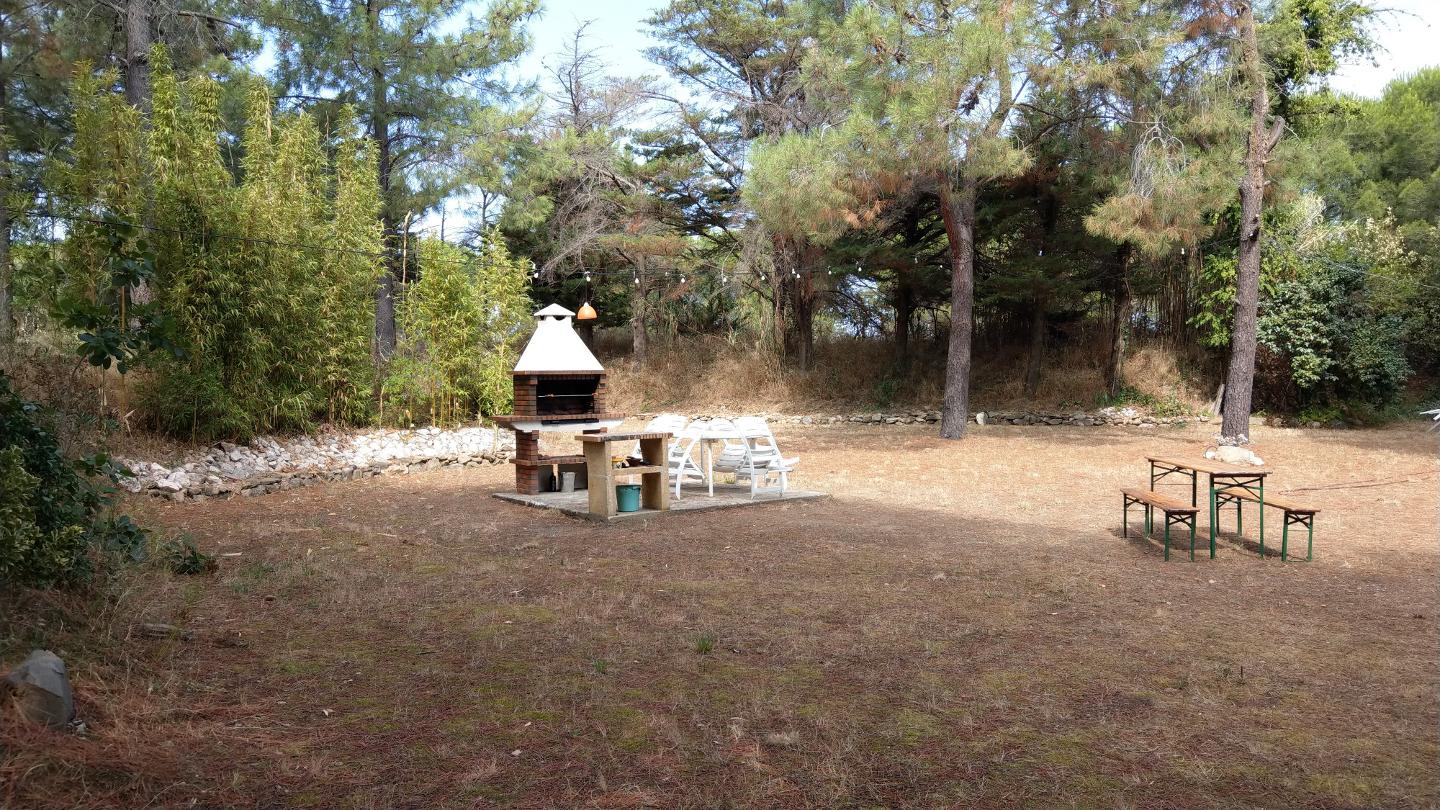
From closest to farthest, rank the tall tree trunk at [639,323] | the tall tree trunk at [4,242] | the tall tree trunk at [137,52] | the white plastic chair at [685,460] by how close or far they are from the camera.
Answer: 1. the white plastic chair at [685,460]
2. the tall tree trunk at [4,242]
3. the tall tree trunk at [137,52]
4. the tall tree trunk at [639,323]

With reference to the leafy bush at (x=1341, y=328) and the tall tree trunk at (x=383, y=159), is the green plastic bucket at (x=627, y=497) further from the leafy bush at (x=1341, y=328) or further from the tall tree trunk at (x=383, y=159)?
the leafy bush at (x=1341, y=328)

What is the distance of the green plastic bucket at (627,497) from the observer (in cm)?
684

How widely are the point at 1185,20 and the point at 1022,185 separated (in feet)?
13.4

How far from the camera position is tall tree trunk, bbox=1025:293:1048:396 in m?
15.0

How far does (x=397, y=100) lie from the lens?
48.7 ft

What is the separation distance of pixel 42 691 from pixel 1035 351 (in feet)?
49.6

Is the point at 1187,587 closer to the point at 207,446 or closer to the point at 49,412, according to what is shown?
the point at 49,412

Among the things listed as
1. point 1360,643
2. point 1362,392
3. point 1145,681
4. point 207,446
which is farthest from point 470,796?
point 1362,392

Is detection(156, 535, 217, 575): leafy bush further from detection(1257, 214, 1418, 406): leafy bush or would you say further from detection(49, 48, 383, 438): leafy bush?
detection(1257, 214, 1418, 406): leafy bush

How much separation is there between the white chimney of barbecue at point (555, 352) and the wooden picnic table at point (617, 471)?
1235 millimetres

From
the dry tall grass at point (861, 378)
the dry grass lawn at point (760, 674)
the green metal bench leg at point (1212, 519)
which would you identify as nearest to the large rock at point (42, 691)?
the dry grass lawn at point (760, 674)

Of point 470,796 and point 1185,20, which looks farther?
point 1185,20

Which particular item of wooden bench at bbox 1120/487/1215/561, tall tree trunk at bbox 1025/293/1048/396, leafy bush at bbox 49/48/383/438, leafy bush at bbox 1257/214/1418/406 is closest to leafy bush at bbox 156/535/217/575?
leafy bush at bbox 49/48/383/438

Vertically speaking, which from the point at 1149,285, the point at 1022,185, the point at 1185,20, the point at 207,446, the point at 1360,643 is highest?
the point at 1185,20
